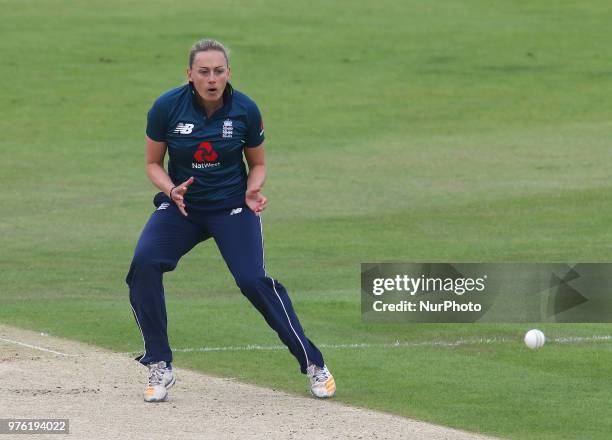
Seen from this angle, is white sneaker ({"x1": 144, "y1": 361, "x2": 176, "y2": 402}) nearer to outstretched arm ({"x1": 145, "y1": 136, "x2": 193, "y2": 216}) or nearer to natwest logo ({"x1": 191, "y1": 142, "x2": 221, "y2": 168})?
outstretched arm ({"x1": 145, "y1": 136, "x2": 193, "y2": 216})

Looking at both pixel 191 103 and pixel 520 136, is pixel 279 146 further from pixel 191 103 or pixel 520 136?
pixel 191 103

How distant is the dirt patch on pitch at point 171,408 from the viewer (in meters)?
9.09

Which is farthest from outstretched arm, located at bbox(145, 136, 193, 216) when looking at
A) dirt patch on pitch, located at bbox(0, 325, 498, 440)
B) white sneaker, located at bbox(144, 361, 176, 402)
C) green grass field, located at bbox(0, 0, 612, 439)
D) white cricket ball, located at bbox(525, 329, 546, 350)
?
white cricket ball, located at bbox(525, 329, 546, 350)

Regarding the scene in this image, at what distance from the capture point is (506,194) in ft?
67.9

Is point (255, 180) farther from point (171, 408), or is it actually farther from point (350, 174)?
point (350, 174)

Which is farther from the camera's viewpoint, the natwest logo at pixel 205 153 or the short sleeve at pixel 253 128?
the short sleeve at pixel 253 128

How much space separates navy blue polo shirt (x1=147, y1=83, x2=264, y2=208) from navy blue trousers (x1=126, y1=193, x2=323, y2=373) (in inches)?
5.1

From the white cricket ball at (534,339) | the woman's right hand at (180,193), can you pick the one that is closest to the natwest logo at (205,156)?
the woman's right hand at (180,193)

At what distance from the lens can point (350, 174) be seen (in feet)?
74.3

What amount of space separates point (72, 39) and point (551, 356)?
968 inches

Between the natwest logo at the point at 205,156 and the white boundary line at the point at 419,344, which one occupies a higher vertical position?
the natwest logo at the point at 205,156

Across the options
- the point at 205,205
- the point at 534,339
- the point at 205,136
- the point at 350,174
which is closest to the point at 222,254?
the point at 205,205

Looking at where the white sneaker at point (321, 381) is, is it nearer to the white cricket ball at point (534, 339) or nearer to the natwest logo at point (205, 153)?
the natwest logo at point (205, 153)

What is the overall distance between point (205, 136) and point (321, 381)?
178cm
